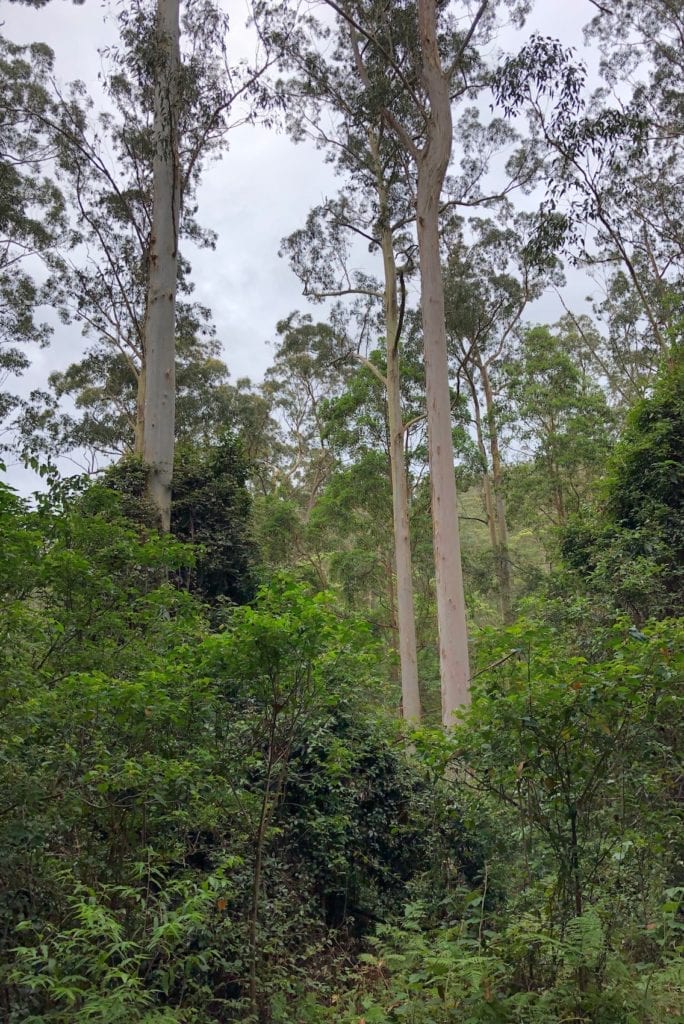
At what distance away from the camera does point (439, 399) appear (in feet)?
32.4

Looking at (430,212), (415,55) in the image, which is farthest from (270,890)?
(415,55)

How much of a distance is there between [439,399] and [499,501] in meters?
11.2

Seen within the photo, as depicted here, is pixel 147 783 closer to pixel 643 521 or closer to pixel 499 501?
pixel 643 521

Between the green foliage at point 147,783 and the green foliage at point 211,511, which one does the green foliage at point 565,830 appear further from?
the green foliage at point 211,511

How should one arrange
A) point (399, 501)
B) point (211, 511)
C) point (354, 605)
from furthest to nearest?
point (354, 605) → point (399, 501) → point (211, 511)

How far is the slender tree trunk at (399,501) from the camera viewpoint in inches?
566

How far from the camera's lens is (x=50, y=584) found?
15.6 ft

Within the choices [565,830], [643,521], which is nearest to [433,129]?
[643,521]

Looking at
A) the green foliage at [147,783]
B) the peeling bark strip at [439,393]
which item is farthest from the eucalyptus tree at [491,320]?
the green foliage at [147,783]

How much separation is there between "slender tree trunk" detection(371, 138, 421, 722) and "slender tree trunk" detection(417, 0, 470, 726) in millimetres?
3189

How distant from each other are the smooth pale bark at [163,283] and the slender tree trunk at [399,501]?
4.24 m

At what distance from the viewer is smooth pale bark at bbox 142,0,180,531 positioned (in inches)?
413

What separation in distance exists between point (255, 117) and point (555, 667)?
40.1 ft

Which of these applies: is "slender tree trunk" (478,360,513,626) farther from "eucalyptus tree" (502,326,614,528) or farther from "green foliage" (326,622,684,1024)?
"green foliage" (326,622,684,1024)
